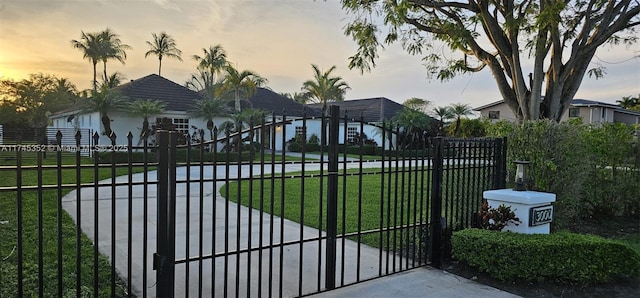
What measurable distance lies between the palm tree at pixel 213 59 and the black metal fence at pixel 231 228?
25.9 metres

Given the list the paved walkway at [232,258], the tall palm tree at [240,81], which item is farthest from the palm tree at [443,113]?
the paved walkway at [232,258]

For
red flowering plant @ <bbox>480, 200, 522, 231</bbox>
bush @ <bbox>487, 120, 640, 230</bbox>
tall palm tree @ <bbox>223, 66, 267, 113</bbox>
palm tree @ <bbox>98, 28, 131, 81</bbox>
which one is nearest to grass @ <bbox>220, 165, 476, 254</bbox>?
red flowering plant @ <bbox>480, 200, 522, 231</bbox>

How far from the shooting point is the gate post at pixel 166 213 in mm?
3123

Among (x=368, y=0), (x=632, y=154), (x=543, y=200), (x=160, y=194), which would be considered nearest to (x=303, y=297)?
(x=160, y=194)

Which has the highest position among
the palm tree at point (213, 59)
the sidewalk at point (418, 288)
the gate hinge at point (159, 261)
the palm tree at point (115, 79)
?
the palm tree at point (213, 59)

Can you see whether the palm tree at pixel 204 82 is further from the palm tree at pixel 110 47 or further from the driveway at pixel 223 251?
the driveway at pixel 223 251

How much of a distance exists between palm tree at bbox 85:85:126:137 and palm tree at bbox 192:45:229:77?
1072 cm

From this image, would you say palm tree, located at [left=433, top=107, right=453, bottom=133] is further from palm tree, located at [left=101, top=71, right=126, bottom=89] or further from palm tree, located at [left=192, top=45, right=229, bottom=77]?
palm tree, located at [left=101, top=71, right=126, bottom=89]

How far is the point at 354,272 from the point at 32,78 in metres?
41.3

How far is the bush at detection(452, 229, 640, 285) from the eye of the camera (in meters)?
4.42

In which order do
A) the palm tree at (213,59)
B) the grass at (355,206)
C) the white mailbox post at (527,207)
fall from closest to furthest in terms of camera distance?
the white mailbox post at (527,207)
the grass at (355,206)
the palm tree at (213,59)

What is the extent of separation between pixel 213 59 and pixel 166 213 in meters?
31.4

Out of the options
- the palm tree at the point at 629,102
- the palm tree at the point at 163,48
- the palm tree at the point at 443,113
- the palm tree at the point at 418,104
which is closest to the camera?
the palm tree at the point at 443,113

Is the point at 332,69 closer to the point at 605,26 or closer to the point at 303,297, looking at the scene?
the point at 605,26
